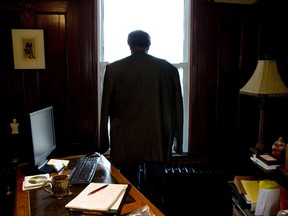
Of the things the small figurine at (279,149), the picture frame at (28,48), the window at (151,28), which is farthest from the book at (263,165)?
the picture frame at (28,48)

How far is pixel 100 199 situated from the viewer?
4.27 ft

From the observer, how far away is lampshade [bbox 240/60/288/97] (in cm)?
221

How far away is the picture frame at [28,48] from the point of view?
7.45ft

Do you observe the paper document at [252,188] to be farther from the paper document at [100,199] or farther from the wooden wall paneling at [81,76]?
the wooden wall paneling at [81,76]

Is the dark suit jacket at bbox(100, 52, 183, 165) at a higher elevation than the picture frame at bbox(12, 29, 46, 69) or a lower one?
lower

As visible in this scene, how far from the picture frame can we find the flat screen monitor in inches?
21.6

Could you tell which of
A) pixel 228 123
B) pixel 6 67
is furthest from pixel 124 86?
pixel 228 123

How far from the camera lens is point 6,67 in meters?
2.29

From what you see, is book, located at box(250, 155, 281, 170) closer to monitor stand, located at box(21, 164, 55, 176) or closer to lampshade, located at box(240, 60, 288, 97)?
lampshade, located at box(240, 60, 288, 97)

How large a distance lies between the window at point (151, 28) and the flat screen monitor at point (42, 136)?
705mm

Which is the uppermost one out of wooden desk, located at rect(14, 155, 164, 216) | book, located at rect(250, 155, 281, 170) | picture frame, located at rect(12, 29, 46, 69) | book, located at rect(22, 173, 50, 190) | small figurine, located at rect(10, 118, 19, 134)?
picture frame, located at rect(12, 29, 46, 69)

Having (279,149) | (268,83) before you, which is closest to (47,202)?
(279,149)

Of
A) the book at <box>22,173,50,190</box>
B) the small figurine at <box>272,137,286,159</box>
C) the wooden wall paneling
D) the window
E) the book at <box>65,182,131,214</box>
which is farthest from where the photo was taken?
the window

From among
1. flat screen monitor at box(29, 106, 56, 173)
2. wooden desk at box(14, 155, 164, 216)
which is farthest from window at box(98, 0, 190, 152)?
wooden desk at box(14, 155, 164, 216)
